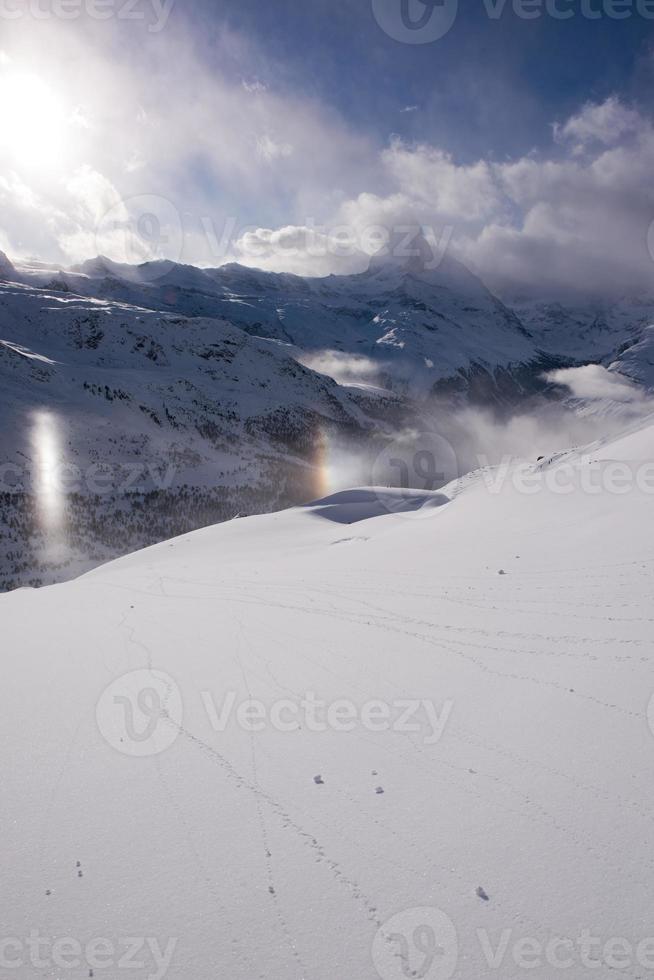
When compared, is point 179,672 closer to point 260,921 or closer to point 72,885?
point 72,885

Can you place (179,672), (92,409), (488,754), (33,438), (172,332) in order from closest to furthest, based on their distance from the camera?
(488,754)
(179,672)
(33,438)
(92,409)
(172,332)

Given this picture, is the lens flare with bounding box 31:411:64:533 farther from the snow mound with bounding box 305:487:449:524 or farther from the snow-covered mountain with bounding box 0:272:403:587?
the snow mound with bounding box 305:487:449:524

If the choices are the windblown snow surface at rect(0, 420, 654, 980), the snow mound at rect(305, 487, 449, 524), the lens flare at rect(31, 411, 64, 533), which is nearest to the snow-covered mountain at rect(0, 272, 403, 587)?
the lens flare at rect(31, 411, 64, 533)

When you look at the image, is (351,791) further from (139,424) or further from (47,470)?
(139,424)

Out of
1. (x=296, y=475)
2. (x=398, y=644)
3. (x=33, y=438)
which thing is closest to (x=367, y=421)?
(x=296, y=475)

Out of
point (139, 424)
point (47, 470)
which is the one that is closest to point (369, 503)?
point (47, 470)

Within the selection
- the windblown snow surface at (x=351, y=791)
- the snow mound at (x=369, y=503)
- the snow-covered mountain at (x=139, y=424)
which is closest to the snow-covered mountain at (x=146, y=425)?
the snow-covered mountain at (x=139, y=424)

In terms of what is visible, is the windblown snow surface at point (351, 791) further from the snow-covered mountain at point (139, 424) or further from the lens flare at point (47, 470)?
the lens flare at point (47, 470)

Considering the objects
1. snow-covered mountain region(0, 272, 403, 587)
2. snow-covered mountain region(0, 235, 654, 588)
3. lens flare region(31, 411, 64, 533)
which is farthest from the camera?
snow-covered mountain region(0, 235, 654, 588)
